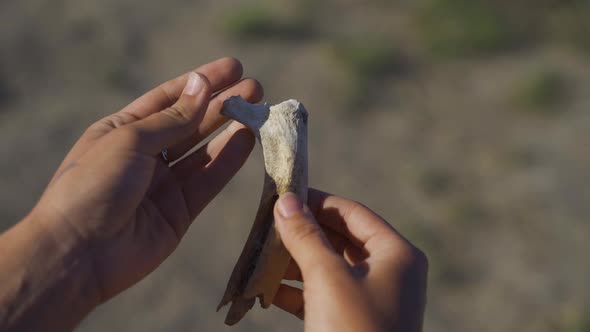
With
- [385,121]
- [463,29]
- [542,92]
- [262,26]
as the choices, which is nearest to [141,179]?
[385,121]

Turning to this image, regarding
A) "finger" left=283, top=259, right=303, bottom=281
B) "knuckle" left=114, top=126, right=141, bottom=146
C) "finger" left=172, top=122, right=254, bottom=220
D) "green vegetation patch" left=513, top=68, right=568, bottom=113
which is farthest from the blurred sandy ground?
"knuckle" left=114, top=126, right=141, bottom=146

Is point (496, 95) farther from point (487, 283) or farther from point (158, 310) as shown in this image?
point (158, 310)

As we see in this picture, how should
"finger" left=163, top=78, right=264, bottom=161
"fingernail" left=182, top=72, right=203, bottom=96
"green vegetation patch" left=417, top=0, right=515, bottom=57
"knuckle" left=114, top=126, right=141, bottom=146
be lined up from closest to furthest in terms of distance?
"knuckle" left=114, top=126, right=141, bottom=146, "fingernail" left=182, top=72, right=203, bottom=96, "finger" left=163, top=78, right=264, bottom=161, "green vegetation patch" left=417, top=0, right=515, bottom=57

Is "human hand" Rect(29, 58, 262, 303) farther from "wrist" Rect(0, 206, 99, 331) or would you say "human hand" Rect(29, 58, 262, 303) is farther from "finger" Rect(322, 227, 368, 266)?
"finger" Rect(322, 227, 368, 266)

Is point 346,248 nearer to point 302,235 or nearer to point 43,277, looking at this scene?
point 302,235

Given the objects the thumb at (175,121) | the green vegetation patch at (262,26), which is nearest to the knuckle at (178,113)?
the thumb at (175,121)

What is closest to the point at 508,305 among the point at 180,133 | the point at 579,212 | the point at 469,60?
the point at 579,212
